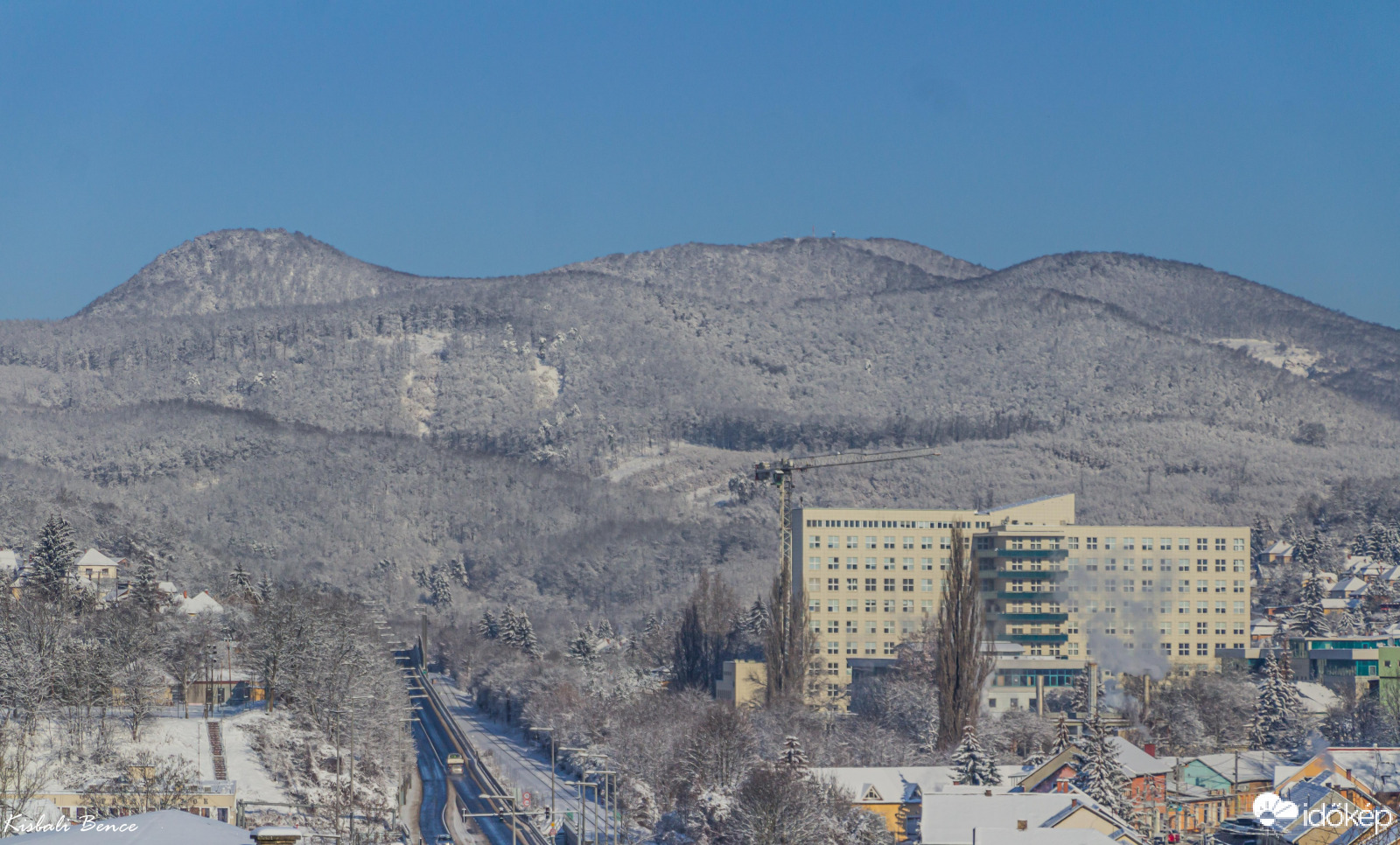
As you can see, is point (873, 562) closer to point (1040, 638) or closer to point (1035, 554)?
point (1035, 554)

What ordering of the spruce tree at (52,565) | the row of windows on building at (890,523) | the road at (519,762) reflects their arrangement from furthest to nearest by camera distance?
the row of windows on building at (890,523) → the spruce tree at (52,565) → the road at (519,762)

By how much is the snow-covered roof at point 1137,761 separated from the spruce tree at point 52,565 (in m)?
83.3

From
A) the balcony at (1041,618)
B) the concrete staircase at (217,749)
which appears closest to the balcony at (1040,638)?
the balcony at (1041,618)

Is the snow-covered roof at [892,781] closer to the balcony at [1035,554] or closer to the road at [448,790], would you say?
the road at [448,790]

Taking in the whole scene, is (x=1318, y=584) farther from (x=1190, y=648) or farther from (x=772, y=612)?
(x=772, y=612)

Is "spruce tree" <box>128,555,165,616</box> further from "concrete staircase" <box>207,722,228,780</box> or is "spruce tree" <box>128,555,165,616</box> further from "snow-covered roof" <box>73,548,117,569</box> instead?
"concrete staircase" <box>207,722,228,780</box>

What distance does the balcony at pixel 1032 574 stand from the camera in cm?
15862

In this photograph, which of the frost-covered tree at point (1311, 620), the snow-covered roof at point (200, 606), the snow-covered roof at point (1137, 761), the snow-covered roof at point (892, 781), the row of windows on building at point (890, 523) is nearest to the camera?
the snow-covered roof at point (892, 781)

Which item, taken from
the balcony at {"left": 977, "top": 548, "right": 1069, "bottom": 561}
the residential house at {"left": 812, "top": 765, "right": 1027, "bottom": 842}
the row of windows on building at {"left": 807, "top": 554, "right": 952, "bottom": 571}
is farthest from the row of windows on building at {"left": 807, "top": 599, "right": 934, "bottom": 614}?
the residential house at {"left": 812, "top": 765, "right": 1027, "bottom": 842}

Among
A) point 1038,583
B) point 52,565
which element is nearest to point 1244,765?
point 1038,583

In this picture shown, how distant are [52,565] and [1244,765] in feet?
307

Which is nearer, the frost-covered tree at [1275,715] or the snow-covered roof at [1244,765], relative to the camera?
the snow-covered roof at [1244,765]

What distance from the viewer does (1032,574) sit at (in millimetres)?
158875

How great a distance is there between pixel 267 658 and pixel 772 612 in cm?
3496
